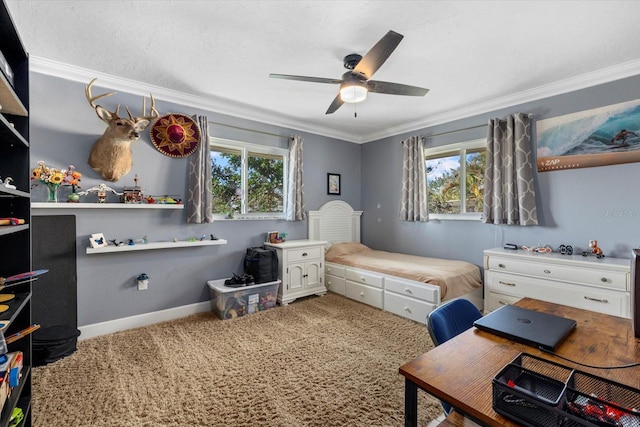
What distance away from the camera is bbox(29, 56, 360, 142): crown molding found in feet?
8.14

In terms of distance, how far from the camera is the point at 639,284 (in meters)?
0.99

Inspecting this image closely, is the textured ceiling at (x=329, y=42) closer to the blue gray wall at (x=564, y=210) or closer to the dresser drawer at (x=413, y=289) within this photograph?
the blue gray wall at (x=564, y=210)

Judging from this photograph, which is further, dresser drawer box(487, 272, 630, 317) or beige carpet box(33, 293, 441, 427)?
dresser drawer box(487, 272, 630, 317)

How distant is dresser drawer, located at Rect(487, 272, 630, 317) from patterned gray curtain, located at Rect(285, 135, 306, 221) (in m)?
2.45

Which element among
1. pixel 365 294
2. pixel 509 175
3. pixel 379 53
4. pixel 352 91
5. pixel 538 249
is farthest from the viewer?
pixel 365 294

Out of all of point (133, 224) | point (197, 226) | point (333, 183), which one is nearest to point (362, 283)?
point (333, 183)

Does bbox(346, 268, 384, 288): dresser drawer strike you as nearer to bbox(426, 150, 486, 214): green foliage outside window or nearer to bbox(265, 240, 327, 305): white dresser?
bbox(265, 240, 327, 305): white dresser

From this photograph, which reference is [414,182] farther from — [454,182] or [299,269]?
[299,269]

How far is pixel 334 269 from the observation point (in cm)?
402

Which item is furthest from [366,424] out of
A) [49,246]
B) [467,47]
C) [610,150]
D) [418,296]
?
[610,150]

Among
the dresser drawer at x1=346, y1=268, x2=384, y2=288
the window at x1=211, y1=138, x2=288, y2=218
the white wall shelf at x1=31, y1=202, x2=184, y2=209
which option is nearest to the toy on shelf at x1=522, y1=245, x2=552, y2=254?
the dresser drawer at x1=346, y1=268, x2=384, y2=288

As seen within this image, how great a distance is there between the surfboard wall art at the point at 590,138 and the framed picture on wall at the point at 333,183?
2.62 m

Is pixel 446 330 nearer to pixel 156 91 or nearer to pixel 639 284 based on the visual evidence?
pixel 639 284

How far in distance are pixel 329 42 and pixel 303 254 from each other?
2.44 metres
